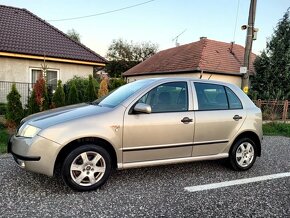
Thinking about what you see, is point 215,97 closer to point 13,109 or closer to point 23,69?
point 13,109

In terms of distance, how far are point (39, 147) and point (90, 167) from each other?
76cm

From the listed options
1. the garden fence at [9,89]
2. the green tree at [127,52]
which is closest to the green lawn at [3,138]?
the garden fence at [9,89]

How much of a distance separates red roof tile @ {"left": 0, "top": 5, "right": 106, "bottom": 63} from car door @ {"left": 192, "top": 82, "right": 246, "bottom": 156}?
9856 millimetres

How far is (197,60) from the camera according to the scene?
65.9 ft

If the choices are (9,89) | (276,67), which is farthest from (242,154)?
(276,67)

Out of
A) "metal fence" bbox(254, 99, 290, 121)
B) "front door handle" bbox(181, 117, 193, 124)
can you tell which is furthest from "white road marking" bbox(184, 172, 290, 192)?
"metal fence" bbox(254, 99, 290, 121)

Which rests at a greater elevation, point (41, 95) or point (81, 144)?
point (41, 95)

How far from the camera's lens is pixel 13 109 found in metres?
8.81

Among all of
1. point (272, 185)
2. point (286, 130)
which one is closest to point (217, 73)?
point (286, 130)

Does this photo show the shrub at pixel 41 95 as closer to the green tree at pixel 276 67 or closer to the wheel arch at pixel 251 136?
the wheel arch at pixel 251 136

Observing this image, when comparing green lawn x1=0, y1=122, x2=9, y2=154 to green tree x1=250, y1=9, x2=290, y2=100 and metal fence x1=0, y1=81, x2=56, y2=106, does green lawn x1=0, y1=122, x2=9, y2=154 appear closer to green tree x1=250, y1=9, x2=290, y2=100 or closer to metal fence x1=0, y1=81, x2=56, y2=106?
metal fence x1=0, y1=81, x2=56, y2=106

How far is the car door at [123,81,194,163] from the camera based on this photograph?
4.50 m

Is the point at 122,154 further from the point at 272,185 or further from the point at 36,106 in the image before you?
the point at 36,106

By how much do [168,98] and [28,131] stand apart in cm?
218
